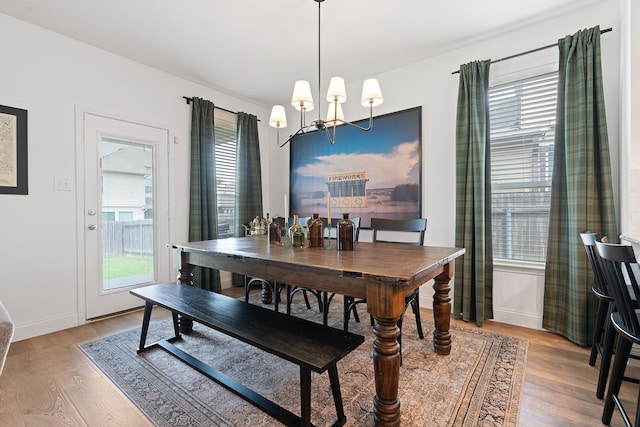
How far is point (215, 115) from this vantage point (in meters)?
4.02

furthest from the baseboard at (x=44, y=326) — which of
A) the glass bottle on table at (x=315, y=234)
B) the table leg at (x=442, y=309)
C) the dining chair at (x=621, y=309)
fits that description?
the dining chair at (x=621, y=309)

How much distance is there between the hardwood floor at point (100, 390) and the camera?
1.56 meters

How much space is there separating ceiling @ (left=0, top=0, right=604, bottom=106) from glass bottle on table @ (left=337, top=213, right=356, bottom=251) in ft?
5.69

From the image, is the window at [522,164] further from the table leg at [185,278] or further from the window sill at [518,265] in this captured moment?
the table leg at [185,278]

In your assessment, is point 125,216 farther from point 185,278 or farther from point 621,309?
point 621,309

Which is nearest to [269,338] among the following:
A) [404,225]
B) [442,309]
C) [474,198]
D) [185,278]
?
[442,309]

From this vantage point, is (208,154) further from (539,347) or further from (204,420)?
(539,347)

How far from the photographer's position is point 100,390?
1.81 m

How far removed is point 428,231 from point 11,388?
3.49m

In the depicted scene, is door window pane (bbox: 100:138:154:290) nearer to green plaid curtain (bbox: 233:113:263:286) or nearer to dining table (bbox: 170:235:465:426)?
green plaid curtain (bbox: 233:113:263:286)

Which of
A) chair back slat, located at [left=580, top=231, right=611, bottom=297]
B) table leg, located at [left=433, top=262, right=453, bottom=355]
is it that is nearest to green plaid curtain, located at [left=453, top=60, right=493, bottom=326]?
table leg, located at [left=433, top=262, right=453, bottom=355]

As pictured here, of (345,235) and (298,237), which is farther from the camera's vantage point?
(298,237)

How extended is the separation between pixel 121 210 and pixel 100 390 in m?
1.89

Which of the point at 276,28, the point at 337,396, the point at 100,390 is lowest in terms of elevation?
the point at 100,390
